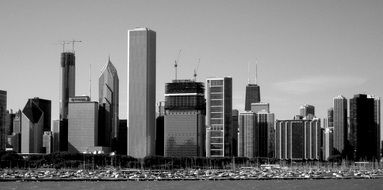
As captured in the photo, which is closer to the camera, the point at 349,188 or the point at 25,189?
the point at 25,189

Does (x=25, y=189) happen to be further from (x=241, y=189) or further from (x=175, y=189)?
(x=241, y=189)

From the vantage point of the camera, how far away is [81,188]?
170 m

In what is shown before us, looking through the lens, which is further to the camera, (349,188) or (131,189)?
(349,188)

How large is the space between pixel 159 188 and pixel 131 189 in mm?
7194

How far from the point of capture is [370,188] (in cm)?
17625

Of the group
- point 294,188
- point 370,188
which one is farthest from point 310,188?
point 370,188

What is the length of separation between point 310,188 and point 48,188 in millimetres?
56447

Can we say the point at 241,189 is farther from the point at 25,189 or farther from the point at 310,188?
the point at 25,189

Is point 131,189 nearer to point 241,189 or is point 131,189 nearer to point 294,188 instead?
point 241,189

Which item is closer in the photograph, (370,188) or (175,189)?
(175,189)

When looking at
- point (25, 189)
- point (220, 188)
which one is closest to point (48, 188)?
point (25, 189)

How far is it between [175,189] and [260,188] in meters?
20.1

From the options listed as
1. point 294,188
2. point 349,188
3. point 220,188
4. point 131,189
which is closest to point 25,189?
point 131,189

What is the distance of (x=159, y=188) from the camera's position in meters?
168
